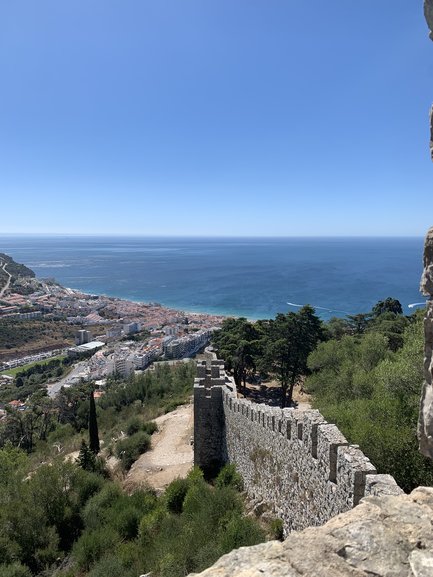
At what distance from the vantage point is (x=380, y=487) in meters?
4.82

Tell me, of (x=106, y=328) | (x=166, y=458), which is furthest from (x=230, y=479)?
(x=106, y=328)

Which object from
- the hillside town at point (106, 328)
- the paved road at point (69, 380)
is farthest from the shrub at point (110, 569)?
the hillside town at point (106, 328)

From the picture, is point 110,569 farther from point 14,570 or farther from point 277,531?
point 277,531

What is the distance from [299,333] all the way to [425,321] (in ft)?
62.8

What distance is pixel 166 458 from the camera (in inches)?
591

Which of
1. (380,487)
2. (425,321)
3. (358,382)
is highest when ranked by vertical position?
(425,321)

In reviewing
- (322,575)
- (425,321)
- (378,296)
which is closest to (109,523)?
(322,575)

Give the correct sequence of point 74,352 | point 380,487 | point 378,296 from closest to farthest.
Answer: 1. point 380,487
2. point 74,352
3. point 378,296

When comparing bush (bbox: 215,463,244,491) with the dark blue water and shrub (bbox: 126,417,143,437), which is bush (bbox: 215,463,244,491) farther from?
the dark blue water

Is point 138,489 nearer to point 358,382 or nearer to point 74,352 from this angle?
point 358,382

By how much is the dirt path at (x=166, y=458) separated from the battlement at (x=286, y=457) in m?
1.20

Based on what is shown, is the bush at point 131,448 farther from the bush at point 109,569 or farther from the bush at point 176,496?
the bush at point 109,569

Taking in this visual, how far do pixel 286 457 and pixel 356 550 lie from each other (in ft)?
17.1

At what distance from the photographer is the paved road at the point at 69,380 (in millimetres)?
46175
